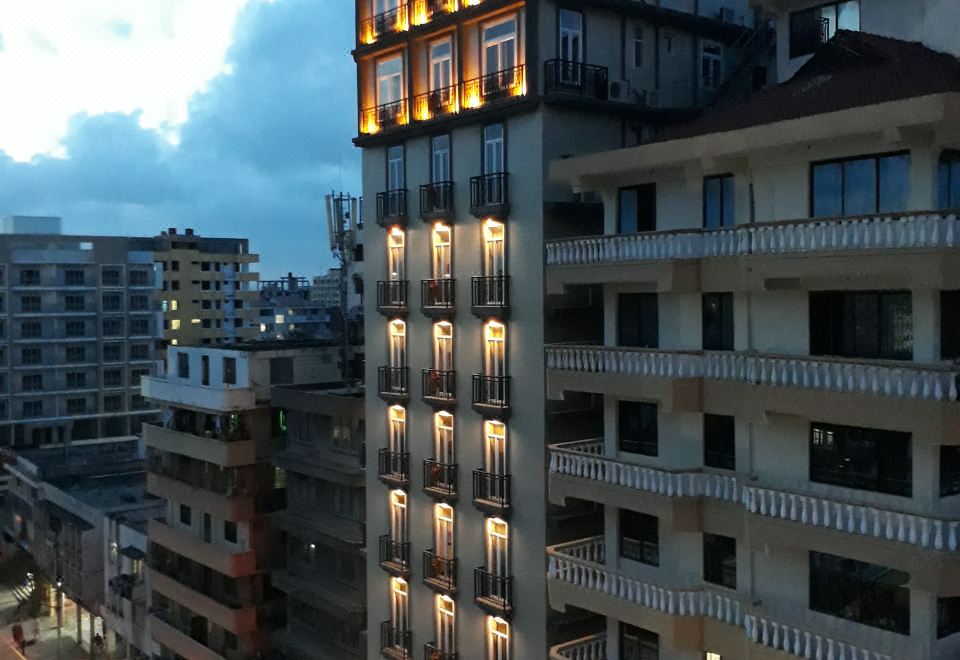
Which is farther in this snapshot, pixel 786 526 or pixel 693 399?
pixel 693 399

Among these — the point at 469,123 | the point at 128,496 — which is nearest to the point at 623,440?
the point at 469,123

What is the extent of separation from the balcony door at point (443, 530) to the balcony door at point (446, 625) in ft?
4.97

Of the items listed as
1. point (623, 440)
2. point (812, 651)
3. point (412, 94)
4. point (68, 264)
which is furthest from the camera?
point (68, 264)

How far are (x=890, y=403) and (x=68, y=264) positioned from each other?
98.3 metres

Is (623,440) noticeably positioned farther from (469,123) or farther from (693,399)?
(469,123)

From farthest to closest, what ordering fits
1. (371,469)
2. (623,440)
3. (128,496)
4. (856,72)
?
1. (128,496)
2. (371,469)
3. (623,440)
4. (856,72)

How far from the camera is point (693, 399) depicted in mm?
24766

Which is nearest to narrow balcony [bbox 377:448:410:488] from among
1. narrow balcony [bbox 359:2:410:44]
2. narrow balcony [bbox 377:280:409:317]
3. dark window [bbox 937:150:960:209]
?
narrow balcony [bbox 377:280:409:317]

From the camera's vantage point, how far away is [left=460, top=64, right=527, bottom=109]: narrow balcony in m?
29.8

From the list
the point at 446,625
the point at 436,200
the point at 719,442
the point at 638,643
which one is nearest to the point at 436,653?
the point at 446,625

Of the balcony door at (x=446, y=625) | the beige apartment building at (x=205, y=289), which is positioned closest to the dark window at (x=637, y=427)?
the balcony door at (x=446, y=625)

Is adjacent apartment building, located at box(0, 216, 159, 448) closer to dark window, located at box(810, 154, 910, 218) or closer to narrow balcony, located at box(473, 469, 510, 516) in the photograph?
narrow balcony, located at box(473, 469, 510, 516)

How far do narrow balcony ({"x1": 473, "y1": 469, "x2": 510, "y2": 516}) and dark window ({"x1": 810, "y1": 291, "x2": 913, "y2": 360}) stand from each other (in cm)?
1116

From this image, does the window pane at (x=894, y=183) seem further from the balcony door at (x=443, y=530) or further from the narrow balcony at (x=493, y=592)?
the balcony door at (x=443, y=530)
